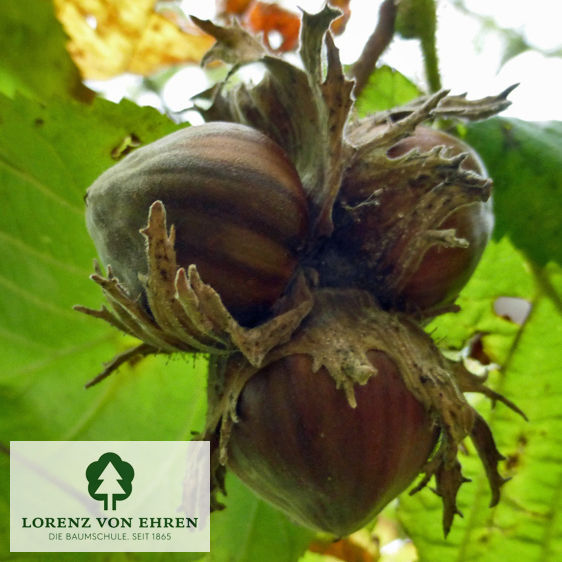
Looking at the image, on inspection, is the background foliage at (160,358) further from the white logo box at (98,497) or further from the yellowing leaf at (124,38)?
the yellowing leaf at (124,38)

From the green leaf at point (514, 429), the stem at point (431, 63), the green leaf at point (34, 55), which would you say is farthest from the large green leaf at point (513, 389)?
the green leaf at point (34, 55)

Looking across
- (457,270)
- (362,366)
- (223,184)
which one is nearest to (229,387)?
(362,366)

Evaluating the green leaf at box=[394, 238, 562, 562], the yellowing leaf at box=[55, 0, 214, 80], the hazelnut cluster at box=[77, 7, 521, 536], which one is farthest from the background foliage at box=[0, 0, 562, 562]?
the hazelnut cluster at box=[77, 7, 521, 536]

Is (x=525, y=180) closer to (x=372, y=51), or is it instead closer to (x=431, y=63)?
(x=431, y=63)

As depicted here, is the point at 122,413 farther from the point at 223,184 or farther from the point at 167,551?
the point at 223,184

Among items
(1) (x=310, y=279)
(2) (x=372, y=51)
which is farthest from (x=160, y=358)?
(2) (x=372, y=51)

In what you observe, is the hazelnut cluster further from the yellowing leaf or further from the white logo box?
the yellowing leaf
